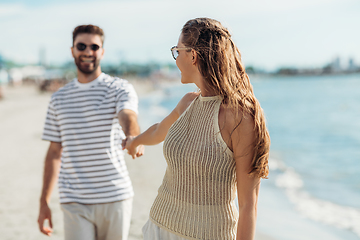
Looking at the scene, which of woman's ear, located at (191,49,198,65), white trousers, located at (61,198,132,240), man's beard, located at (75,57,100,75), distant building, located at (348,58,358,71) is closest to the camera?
woman's ear, located at (191,49,198,65)

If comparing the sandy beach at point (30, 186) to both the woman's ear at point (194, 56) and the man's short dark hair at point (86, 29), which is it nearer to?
the man's short dark hair at point (86, 29)

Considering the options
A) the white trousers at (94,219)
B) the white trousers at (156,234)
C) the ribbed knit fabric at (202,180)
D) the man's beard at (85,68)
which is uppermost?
the man's beard at (85,68)

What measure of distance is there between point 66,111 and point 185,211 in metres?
1.39

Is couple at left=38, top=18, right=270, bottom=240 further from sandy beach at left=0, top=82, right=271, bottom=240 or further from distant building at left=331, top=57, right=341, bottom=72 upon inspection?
distant building at left=331, top=57, right=341, bottom=72

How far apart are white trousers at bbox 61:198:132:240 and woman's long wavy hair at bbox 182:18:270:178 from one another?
131cm

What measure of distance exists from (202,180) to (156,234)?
1.31ft

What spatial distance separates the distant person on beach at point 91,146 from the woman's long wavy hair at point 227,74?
917mm

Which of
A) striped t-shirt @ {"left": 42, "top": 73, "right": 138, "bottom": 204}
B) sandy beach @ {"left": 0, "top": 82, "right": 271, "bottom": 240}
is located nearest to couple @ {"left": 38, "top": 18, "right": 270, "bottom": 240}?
striped t-shirt @ {"left": 42, "top": 73, "right": 138, "bottom": 204}

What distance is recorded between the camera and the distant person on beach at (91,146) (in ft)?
8.39

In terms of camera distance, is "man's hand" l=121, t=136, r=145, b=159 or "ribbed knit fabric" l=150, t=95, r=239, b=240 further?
"man's hand" l=121, t=136, r=145, b=159

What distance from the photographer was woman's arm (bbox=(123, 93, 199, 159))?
204 cm

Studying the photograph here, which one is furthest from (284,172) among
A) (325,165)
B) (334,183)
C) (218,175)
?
(218,175)

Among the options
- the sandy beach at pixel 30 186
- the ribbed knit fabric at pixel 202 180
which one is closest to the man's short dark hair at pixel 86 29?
the ribbed knit fabric at pixel 202 180

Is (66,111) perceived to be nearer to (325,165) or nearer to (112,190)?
(112,190)
